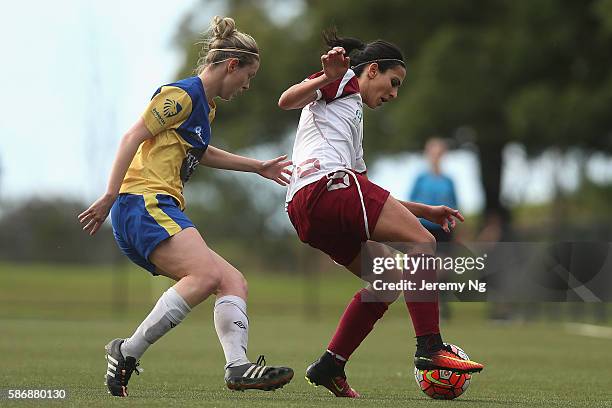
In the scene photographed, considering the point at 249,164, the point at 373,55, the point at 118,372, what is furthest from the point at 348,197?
the point at 118,372

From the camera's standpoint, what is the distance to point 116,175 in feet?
18.5

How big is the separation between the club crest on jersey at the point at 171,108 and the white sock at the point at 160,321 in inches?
34.6

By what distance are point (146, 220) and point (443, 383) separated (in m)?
1.79

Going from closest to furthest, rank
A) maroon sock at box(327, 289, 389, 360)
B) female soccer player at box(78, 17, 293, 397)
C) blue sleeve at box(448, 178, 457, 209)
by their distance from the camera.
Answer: female soccer player at box(78, 17, 293, 397), maroon sock at box(327, 289, 389, 360), blue sleeve at box(448, 178, 457, 209)

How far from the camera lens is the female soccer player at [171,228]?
5652 millimetres

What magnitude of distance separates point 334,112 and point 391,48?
22.8 inches

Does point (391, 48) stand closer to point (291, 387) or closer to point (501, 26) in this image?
point (291, 387)

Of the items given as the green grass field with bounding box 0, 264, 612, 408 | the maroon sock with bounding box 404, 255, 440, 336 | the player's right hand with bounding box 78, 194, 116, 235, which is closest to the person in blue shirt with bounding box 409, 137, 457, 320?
the green grass field with bounding box 0, 264, 612, 408

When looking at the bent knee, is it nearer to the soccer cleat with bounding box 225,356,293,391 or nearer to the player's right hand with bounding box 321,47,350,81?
the soccer cleat with bounding box 225,356,293,391

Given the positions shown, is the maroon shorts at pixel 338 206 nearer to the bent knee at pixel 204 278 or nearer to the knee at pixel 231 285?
the knee at pixel 231 285

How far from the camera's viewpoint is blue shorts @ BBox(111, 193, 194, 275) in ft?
18.6

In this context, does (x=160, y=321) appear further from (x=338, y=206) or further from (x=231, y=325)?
(x=338, y=206)

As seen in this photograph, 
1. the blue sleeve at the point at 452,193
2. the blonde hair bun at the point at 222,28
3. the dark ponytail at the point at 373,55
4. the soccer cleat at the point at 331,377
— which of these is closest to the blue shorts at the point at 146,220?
the blonde hair bun at the point at 222,28

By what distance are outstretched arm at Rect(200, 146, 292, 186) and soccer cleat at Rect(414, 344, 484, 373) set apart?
123 centimetres
